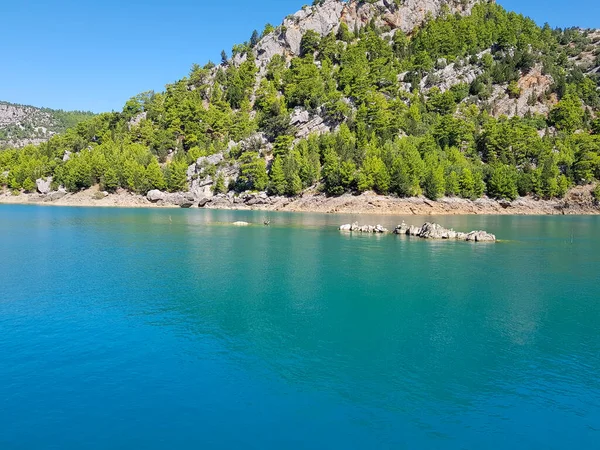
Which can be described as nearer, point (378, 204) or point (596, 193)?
point (378, 204)

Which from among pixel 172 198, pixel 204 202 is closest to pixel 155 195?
Result: pixel 172 198

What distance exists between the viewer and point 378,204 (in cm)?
12369

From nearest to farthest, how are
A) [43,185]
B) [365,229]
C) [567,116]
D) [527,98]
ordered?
[365,229] → [43,185] → [567,116] → [527,98]

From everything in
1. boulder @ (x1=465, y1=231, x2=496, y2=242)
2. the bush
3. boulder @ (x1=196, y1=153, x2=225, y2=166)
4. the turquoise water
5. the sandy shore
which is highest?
boulder @ (x1=196, y1=153, x2=225, y2=166)

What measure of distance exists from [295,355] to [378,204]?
345 ft

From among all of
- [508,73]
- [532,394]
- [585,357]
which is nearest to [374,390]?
[532,394]

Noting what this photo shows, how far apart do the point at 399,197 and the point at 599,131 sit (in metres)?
86.3

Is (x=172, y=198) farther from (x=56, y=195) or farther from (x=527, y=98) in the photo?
(x=527, y=98)

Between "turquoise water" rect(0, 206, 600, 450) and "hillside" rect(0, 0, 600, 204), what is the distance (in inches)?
3655

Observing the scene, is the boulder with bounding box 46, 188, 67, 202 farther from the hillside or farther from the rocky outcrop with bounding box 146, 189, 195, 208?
the rocky outcrop with bounding box 146, 189, 195, 208

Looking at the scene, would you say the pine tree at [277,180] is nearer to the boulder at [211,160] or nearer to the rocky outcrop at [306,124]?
the boulder at [211,160]

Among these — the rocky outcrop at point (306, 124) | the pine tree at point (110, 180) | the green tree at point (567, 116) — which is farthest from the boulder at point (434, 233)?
the green tree at point (567, 116)

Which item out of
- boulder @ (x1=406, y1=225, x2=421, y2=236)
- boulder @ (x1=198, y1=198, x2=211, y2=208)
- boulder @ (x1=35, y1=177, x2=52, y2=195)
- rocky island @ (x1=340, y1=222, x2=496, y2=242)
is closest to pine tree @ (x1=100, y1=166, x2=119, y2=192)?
boulder @ (x1=35, y1=177, x2=52, y2=195)

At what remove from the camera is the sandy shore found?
12400 centimetres
